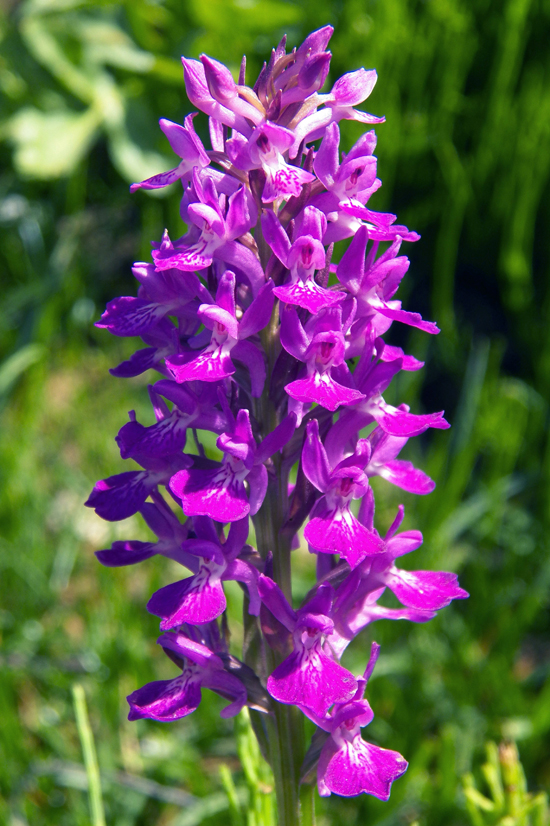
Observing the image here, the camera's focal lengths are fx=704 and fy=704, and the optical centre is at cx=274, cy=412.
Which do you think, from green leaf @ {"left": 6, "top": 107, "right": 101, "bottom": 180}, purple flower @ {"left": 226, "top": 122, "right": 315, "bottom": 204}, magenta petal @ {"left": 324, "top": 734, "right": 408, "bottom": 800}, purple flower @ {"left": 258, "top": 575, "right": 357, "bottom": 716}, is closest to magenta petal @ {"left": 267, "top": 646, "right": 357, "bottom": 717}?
purple flower @ {"left": 258, "top": 575, "right": 357, "bottom": 716}

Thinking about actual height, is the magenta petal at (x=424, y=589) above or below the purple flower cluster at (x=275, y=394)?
below

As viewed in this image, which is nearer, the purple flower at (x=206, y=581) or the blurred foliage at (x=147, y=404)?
the purple flower at (x=206, y=581)

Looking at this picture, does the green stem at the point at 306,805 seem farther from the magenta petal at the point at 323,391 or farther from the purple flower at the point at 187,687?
the magenta petal at the point at 323,391

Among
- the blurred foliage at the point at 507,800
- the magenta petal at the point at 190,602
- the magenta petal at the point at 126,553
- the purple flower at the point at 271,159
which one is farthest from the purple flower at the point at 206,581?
the blurred foliage at the point at 507,800

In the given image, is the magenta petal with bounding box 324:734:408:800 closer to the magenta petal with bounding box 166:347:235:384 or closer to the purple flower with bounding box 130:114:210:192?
the magenta petal with bounding box 166:347:235:384

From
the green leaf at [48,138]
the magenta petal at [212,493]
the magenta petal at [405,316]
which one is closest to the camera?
the magenta petal at [212,493]

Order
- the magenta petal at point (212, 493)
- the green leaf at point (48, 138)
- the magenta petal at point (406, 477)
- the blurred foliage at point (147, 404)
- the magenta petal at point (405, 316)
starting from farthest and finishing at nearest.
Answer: the green leaf at point (48, 138), the blurred foliage at point (147, 404), the magenta petal at point (406, 477), the magenta petal at point (405, 316), the magenta petal at point (212, 493)

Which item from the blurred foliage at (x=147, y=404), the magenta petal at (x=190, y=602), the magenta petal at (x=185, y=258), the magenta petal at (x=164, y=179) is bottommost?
the blurred foliage at (x=147, y=404)

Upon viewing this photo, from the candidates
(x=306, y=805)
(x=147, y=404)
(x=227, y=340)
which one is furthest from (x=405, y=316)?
(x=147, y=404)
